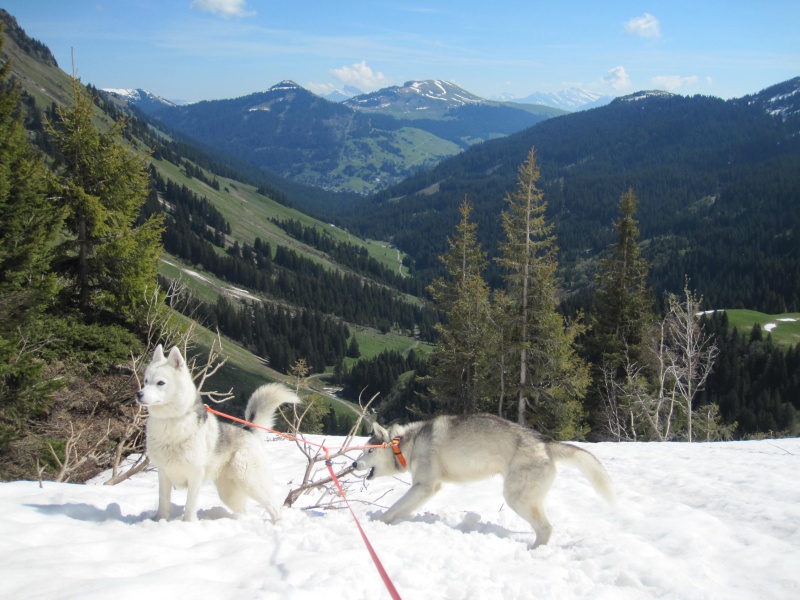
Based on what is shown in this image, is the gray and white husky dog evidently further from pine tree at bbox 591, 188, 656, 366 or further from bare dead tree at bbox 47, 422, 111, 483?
pine tree at bbox 591, 188, 656, 366

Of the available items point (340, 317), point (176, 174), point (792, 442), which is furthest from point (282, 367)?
point (176, 174)

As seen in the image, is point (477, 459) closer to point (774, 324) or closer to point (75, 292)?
point (75, 292)

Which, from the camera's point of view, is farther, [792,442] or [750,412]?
[750,412]

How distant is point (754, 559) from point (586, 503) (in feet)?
9.87

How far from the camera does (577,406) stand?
25.5 m

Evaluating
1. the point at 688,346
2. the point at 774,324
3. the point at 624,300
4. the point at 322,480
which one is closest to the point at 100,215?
the point at 322,480

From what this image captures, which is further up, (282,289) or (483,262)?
(483,262)

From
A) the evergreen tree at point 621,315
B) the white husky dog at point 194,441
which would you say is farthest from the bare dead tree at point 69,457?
the evergreen tree at point 621,315

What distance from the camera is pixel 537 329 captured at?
25.3 m

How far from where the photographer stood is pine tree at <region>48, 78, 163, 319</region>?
17.1 meters

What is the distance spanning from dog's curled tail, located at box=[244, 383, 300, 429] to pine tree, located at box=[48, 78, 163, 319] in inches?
523

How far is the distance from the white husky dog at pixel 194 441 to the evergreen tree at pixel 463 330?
68.5ft

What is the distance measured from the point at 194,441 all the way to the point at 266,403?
3.29 ft

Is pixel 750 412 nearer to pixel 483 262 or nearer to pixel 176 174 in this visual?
pixel 483 262
